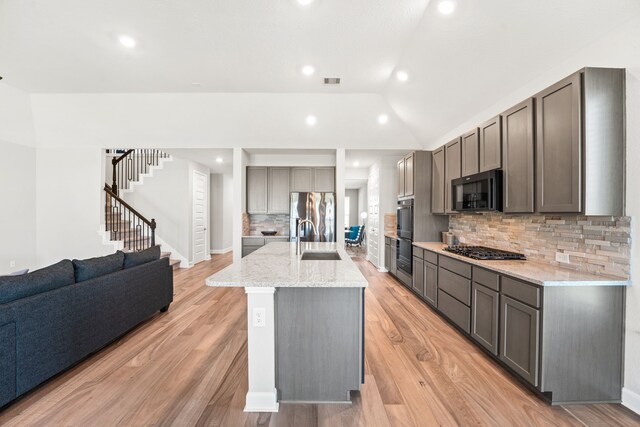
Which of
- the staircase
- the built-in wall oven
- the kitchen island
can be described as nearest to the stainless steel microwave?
the built-in wall oven

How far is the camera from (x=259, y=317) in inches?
69.2

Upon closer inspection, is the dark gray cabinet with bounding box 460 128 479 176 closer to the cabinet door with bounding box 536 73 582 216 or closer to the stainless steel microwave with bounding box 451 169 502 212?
the stainless steel microwave with bounding box 451 169 502 212

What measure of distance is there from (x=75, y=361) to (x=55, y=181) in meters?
4.39

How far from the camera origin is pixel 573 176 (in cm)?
191

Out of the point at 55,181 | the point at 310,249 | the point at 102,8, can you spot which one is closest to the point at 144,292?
the point at 310,249

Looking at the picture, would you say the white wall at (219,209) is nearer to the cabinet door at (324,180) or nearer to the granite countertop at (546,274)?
the cabinet door at (324,180)

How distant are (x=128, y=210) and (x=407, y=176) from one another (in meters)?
6.05

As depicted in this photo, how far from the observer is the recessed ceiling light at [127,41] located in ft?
9.70

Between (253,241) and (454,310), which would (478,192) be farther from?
(253,241)

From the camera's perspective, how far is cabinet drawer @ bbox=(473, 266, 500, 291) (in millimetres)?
2289

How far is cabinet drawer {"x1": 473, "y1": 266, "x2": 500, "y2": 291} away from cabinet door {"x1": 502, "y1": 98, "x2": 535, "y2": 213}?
62 centimetres

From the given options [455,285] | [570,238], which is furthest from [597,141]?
[455,285]

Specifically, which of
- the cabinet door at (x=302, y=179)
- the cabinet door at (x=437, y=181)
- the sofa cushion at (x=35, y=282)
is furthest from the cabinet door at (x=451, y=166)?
the sofa cushion at (x=35, y=282)

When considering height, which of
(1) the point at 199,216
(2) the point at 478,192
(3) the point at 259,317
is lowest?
(3) the point at 259,317
